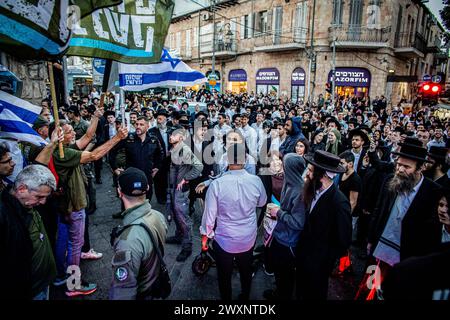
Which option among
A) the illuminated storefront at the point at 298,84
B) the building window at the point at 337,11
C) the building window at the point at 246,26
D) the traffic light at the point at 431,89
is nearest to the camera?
the traffic light at the point at 431,89

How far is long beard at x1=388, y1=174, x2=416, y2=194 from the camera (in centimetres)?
278

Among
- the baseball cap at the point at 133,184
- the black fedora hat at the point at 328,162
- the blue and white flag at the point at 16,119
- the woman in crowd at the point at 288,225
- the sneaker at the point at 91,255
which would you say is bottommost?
the sneaker at the point at 91,255

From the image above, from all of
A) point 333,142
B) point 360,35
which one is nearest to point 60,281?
point 333,142

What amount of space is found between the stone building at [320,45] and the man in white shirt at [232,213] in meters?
15.9

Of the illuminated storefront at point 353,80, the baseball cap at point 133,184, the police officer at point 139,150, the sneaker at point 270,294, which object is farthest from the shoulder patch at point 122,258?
the illuminated storefront at point 353,80

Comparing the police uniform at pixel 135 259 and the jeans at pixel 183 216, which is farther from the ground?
the police uniform at pixel 135 259

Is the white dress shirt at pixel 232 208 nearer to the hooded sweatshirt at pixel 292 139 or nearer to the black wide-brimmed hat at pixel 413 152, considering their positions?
the black wide-brimmed hat at pixel 413 152

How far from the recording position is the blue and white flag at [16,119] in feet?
8.63

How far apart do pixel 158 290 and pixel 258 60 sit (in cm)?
2657

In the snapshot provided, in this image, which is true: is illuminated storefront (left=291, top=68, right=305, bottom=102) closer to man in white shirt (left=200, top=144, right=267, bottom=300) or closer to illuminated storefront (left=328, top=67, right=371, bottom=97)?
illuminated storefront (left=328, top=67, right=371, bottom=97)

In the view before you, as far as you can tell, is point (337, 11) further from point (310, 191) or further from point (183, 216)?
point (310, 191)

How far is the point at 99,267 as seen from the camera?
396 centimetres

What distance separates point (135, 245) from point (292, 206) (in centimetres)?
160

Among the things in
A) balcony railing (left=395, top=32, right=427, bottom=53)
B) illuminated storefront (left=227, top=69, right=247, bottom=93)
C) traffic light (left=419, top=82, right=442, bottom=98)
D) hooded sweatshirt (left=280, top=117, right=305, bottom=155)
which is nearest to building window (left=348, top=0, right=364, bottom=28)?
balcony railing (left=395, top=32, right=427, bottom=53)
